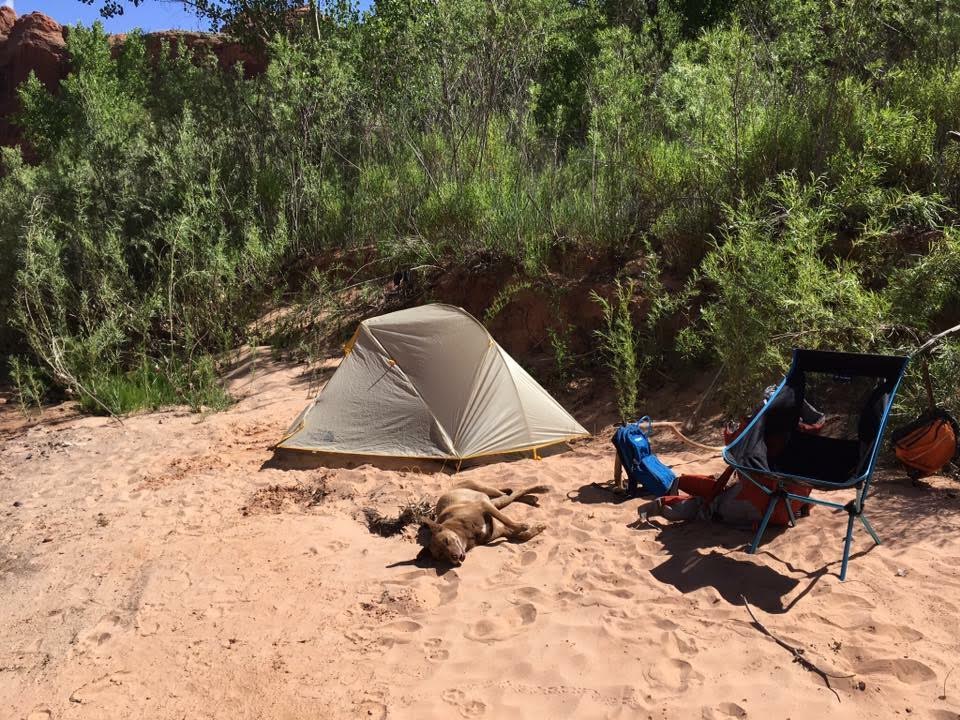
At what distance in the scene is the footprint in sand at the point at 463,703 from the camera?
11.9ft

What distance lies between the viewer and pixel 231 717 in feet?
12.4

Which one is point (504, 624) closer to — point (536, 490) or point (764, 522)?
point (764, 522)

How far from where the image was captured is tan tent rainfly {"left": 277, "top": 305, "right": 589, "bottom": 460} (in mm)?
6953

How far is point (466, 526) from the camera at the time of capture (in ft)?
17.0

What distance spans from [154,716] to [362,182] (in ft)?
28.9

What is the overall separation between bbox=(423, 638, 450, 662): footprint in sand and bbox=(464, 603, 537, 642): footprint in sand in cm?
15

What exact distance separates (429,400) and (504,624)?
9.91 feet

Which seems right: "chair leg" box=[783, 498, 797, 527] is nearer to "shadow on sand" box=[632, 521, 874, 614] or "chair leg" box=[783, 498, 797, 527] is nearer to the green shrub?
"shadow on sand" box=[632, 521, 874, 614]

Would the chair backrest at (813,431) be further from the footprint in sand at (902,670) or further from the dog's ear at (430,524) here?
the dog's ear at (430,524)

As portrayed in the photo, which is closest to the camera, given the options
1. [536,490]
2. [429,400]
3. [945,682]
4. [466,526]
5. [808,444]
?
[945,682]

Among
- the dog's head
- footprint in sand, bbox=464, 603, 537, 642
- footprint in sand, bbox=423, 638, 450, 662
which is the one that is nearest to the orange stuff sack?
footprint in sand, bbox=464, 603, 537, 642

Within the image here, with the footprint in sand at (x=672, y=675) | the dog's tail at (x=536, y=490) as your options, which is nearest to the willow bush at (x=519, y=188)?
the dog's tail at (x=536, y=490)

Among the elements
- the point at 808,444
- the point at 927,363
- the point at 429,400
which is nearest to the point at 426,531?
the point at 429,400

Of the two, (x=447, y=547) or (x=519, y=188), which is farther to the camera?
(x=519, y=188)
